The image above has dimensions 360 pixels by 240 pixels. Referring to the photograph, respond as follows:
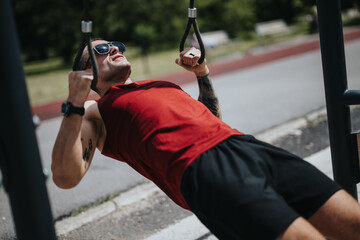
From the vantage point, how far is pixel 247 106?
673 centimetres

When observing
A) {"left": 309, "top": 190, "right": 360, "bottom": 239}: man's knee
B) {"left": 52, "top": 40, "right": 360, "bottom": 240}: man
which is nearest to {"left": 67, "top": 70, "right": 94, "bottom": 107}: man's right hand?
{"left": 52, "top": 40, "right": 360, "bottom": 240}: man

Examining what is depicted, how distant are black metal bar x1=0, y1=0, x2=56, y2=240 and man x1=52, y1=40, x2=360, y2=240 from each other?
248 mm

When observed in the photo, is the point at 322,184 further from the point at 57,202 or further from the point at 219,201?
the point at 57,202

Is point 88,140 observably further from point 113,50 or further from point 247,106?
point 247,106

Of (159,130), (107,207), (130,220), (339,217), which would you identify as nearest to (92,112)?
(159,130)

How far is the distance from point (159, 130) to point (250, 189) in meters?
0.42

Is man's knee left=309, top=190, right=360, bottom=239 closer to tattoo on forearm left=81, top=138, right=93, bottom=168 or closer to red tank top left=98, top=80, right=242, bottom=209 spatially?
red tank top left=98, top=80, right=242, bottom=209

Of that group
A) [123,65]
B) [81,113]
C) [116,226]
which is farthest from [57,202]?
[81,113]

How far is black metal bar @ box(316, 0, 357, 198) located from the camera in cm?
212

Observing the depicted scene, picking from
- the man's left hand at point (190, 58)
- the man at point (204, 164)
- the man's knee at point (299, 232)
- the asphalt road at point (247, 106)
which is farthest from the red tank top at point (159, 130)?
the asphalt road at point (247, 106)

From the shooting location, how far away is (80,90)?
1630 millimetres

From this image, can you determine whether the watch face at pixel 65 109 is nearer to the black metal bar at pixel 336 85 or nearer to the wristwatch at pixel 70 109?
the wristwatch at pixel 70 109

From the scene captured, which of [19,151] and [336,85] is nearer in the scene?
[19,151]

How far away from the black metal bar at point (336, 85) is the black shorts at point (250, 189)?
0.58m
